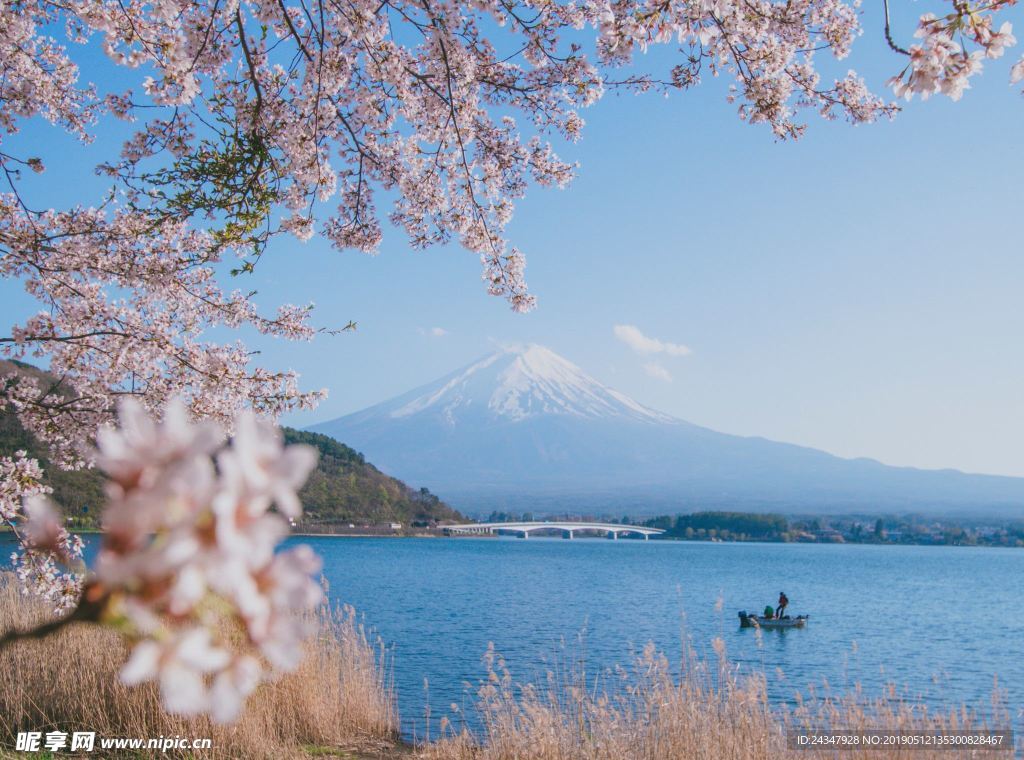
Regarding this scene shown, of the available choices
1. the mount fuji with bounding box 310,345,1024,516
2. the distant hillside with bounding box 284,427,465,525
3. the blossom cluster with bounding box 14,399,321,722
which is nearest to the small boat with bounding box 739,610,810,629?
the blossom cluster with bounding box 14,399,321,722

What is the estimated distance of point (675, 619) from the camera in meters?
24.4

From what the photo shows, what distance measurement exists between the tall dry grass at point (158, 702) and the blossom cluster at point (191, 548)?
5.10m

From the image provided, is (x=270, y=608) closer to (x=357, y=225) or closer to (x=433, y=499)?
(x=357, y=225)

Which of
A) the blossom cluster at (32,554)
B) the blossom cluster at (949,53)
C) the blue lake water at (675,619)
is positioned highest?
the blossom cluster at (949,53)

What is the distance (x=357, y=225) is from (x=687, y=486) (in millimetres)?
165359

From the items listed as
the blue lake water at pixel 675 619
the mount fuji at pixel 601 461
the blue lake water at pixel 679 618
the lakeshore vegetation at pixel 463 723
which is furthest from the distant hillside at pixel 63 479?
the mount fuji at pixel 601 461

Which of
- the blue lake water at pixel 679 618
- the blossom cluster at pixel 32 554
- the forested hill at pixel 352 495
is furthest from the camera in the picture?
the forested hill at pixel 352 495

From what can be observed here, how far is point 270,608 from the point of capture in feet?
2.13

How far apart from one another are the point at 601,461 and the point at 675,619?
154m

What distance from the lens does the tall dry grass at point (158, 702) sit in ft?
18.4

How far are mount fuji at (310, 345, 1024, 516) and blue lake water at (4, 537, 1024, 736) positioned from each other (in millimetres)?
104234

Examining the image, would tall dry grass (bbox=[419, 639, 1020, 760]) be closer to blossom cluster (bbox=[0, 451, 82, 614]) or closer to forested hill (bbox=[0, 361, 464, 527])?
blossom cluster (bbox=[0, 451, 82, 614])

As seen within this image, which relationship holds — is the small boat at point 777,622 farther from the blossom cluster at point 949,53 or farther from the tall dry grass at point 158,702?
the blossom cluster at point 949,53

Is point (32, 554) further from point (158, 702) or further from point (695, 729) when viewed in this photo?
point (695, 729)
